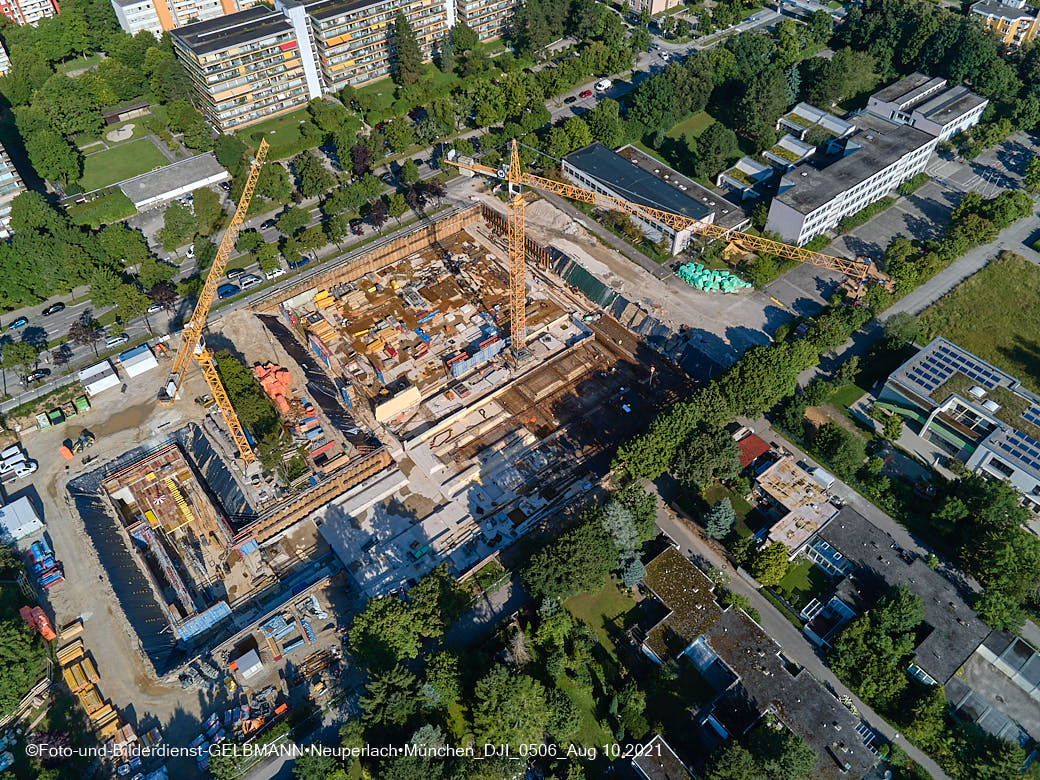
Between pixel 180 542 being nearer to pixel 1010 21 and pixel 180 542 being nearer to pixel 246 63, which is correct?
pixel 246 63

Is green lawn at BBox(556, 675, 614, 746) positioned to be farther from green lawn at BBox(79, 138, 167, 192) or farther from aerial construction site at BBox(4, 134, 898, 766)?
green lawn at BBox(79, 138, 167, 192)

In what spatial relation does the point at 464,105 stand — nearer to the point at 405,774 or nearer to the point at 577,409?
the point at 577,409

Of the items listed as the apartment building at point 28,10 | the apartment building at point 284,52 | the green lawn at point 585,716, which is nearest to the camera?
the green lawn at point 585,716

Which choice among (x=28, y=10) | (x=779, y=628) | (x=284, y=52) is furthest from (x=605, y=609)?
(x=28, y=10)

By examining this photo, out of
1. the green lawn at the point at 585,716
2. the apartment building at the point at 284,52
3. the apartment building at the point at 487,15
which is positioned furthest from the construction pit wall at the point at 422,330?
the apartment building at the point at 487,15

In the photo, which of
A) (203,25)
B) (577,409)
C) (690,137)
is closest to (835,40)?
(690,137)

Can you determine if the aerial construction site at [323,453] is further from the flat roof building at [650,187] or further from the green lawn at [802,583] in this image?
the green lawn at [802,583]
